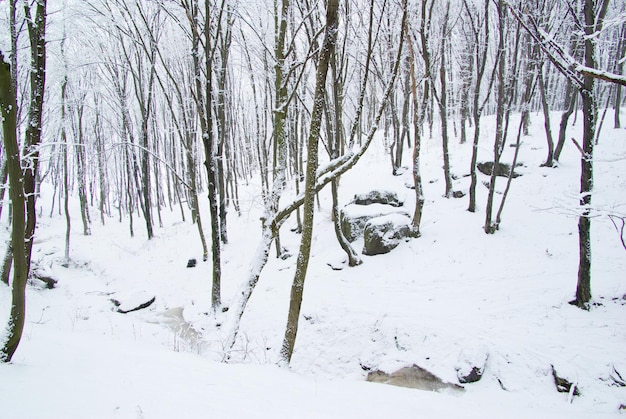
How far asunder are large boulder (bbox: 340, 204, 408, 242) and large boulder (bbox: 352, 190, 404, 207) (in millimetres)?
525

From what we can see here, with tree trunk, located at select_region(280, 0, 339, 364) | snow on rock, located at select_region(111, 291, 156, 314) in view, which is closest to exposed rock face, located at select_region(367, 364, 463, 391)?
tree trunk, located at select_region(280, 0, 339, 364)

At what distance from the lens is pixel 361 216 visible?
10.5 m

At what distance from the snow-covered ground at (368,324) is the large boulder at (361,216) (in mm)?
687

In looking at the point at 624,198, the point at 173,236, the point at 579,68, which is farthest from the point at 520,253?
the point at 173,236

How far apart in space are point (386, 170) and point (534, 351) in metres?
10.6

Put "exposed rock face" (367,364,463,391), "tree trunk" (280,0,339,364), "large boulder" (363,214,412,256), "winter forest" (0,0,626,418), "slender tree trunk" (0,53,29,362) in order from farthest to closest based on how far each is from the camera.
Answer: "large boulder" (363,214,412,256)
"exposed rock face" (367,364,463,391)
"tree trunk" (280,0,339,364)
"winter forest" (0,0,626,418)
"slender tree trunk" (0,53,29,362)

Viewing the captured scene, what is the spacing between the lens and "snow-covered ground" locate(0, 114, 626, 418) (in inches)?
90.4

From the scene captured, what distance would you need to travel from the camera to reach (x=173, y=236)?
1575cm

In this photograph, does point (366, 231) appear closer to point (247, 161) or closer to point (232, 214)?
point (232, 214)

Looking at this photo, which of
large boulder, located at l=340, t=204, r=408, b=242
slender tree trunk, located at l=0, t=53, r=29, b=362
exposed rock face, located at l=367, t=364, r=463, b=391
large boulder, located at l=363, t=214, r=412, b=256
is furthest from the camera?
large boulder, located at l=340, t=204, r=408, b=242

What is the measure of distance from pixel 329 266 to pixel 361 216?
2136 mm

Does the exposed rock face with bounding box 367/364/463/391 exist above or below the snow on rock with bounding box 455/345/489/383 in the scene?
below

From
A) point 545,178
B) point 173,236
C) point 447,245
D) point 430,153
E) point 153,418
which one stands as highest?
point 430,153

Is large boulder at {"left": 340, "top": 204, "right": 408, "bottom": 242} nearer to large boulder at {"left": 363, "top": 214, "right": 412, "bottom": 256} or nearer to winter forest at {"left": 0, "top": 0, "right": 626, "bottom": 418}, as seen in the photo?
winter forest at {"left": 0, "top": 0, "right": 626, "bottom": 418}
